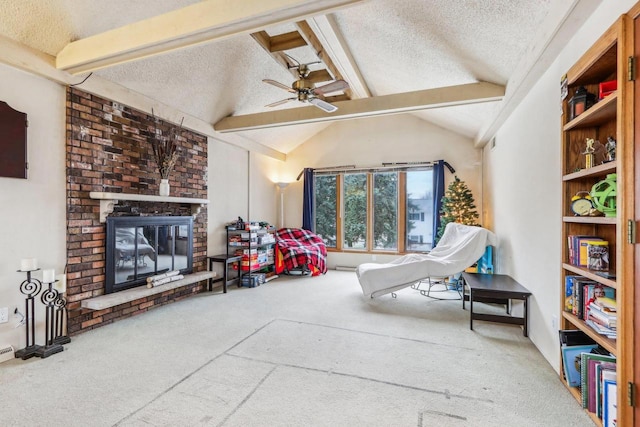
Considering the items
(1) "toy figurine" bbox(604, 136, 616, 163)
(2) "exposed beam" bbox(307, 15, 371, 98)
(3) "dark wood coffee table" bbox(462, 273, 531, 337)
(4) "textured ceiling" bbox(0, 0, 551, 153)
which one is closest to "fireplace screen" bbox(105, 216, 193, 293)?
(4) "textured ceiling" bbox(0, 0, 551, 153)

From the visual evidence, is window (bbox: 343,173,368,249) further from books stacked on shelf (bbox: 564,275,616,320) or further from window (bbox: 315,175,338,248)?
books stacked on shelf (bbox: 564,275,616,320)

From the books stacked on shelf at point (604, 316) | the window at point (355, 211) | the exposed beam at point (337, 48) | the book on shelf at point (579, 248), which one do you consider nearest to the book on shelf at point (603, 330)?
the books stacked on shelf at point (604, 316)

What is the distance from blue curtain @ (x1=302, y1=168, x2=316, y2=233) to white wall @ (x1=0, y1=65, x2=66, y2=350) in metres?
4.28

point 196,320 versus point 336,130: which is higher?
point 336,130

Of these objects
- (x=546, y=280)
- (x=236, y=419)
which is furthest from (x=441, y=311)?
(x=236, y=419)

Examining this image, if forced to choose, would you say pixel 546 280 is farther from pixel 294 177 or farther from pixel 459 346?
pixel 294 177

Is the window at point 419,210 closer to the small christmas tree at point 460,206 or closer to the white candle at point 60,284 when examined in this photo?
the small christmas tree at point 460,206

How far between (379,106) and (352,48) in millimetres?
868

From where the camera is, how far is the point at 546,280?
246 centimetres

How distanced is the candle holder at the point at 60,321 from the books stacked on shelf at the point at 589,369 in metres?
3.91

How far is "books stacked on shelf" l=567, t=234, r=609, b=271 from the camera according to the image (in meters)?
1.79

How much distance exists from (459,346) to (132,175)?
12.7ft

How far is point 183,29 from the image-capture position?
214cm

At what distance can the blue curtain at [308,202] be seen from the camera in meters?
6.61
